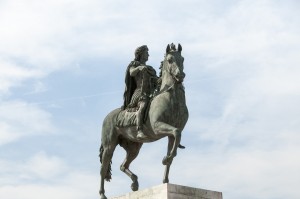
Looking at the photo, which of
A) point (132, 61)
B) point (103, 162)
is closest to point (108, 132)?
point (103, 162)

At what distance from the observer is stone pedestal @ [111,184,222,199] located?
563 inches

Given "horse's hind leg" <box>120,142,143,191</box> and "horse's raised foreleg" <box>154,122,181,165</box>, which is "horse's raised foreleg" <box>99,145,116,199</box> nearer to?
"horse's hind leg" <box>120,142,143,191</box>

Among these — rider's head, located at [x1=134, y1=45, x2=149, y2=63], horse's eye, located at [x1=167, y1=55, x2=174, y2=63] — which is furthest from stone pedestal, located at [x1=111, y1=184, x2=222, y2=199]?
rider's head, located at [x1=134, y1=45, x2=149, y2=63]

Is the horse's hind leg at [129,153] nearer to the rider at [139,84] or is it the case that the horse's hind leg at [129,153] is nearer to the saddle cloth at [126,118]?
the saddle cloth at [126,118]

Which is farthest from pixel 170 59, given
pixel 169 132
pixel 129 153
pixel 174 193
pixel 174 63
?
pixel 174 193

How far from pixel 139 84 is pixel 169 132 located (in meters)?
1.96

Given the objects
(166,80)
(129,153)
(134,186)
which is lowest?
(134,186)

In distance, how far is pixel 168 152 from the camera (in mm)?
15133

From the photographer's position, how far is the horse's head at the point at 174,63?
50.0ft

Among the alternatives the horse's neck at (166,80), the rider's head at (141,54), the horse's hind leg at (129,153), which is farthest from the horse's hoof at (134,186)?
the rider's head at (141,54)

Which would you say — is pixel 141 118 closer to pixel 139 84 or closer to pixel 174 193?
pixel 139 84

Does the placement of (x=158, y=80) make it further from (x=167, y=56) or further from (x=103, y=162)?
(x=103, y=162)

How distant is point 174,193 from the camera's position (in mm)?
14312

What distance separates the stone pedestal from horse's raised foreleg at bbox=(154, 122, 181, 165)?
2.44 feet
